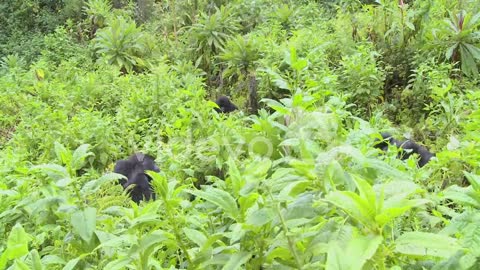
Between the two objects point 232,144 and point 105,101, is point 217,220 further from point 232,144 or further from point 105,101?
point 105,101

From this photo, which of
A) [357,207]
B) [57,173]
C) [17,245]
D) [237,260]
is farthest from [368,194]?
[57,173]

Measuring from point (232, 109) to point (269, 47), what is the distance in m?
0.91

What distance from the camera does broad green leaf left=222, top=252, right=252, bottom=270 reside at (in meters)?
1.35

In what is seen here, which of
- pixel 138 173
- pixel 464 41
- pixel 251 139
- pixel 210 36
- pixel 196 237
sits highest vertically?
pixel 196 237

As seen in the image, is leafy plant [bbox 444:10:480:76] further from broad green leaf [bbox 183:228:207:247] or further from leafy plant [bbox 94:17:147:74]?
leafy plant [bbox 94:17:147:74]

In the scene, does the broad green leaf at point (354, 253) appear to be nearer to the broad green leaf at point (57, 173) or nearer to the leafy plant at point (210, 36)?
the broad green leaf at point (57, 173)

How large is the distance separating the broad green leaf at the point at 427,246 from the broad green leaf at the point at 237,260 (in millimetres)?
439

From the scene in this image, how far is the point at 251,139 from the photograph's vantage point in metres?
3.18

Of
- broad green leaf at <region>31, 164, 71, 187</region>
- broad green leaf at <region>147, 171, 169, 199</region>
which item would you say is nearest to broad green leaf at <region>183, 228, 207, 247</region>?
broad green leaf at <region>147, 171, 169, 199</region>

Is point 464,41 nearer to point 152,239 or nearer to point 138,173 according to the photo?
point 138,173

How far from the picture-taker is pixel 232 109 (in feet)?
16.3

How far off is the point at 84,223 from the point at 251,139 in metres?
1.55

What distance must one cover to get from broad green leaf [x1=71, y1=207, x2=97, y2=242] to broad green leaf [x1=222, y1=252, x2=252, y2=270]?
0.67m

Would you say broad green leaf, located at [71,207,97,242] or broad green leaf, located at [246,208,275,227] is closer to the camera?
broad green leaf, located at [246,208,275,227]
